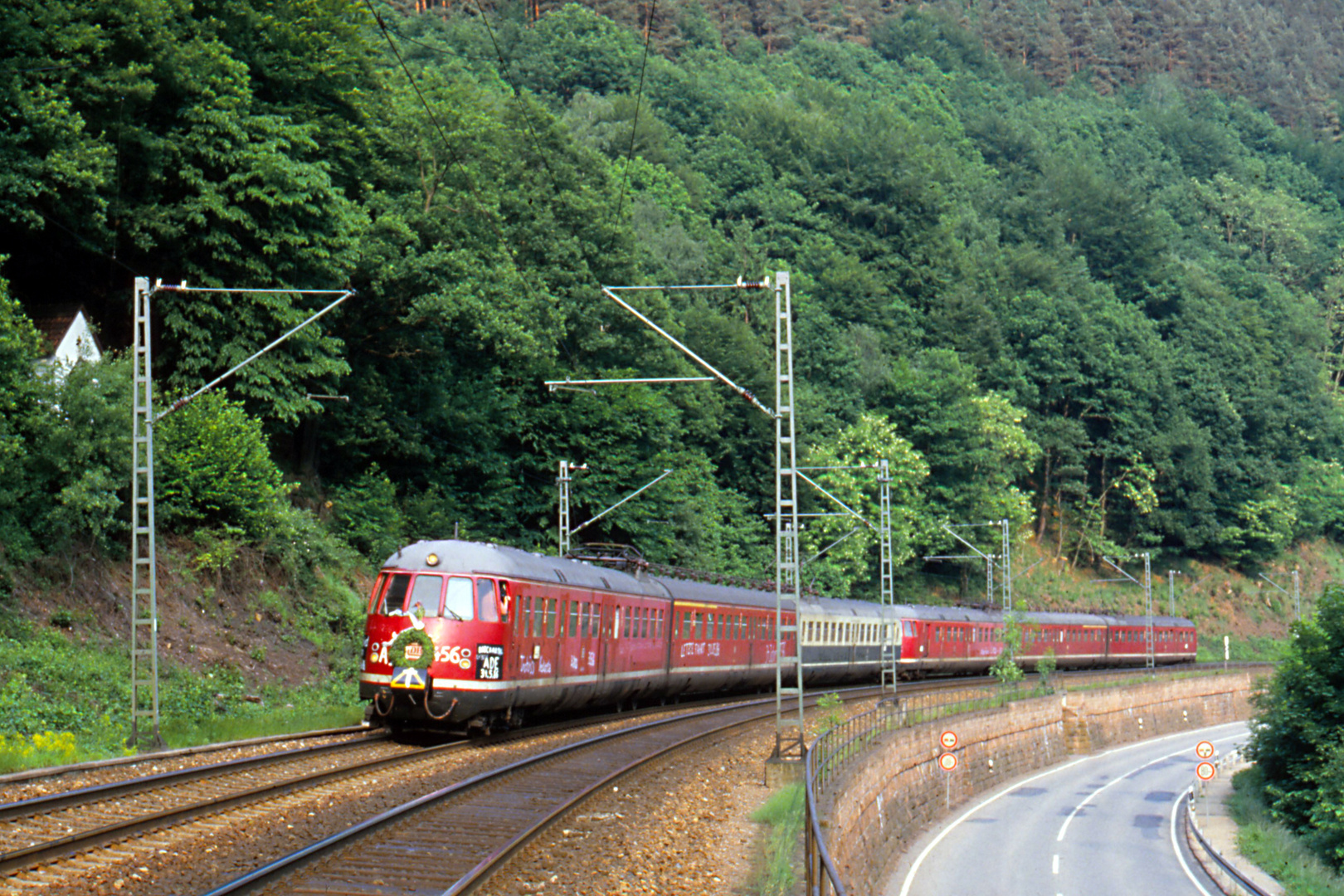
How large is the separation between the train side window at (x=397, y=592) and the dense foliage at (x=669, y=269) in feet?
27.1

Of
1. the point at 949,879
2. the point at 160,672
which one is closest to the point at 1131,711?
the point at 949,879

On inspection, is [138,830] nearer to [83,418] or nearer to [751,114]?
[83,418]

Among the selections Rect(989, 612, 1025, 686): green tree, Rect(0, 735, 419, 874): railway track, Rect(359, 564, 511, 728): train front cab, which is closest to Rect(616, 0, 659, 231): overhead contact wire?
Rect(359, 564, 511, 728): train front cab

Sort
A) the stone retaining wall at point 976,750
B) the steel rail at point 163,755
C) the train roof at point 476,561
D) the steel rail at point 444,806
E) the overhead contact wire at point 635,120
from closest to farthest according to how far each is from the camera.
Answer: the steel rail at point 444,806 → the steel rail at point 163,755 → the train roof at point 476,561 → the stone retaining wall at point 976,750 → the overhead contact wire at point 635,120

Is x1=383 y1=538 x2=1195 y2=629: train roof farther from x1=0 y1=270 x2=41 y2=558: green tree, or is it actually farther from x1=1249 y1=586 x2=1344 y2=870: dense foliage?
x1=1249 y1=586 x2=1344 y2=870: dense foliage

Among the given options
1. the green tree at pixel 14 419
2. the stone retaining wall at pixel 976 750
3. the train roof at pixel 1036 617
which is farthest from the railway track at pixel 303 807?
the train roof at pixel 1036 617

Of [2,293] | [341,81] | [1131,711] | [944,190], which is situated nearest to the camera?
[2,293]

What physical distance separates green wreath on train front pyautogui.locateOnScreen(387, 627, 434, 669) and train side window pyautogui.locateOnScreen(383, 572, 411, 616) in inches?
20.5

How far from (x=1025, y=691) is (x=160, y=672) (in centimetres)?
3396

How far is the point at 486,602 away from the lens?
21.9 metres

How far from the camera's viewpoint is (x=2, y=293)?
26297 mm

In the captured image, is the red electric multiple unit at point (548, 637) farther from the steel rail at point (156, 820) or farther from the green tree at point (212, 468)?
the green tree at point (212, 468)

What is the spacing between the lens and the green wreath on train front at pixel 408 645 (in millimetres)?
21109

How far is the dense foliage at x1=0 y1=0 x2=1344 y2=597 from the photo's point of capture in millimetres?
33469
